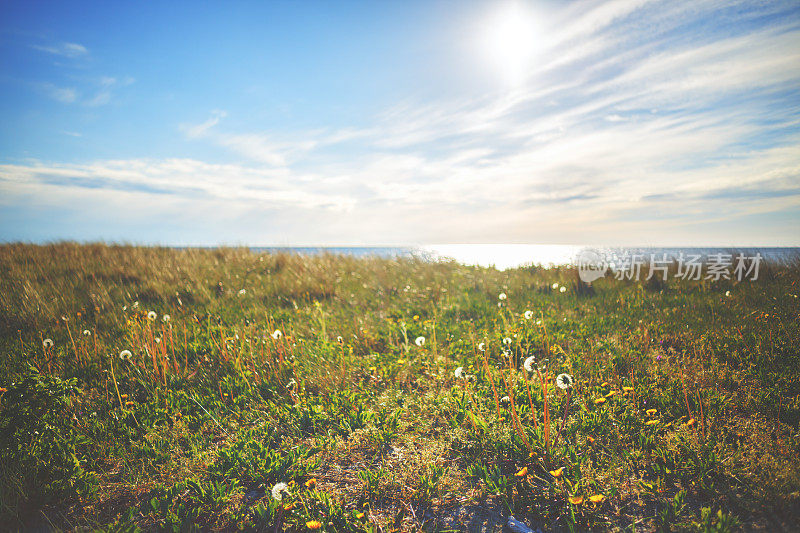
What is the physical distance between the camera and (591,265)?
29.2 ft

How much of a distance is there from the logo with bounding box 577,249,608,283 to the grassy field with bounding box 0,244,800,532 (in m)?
2.04

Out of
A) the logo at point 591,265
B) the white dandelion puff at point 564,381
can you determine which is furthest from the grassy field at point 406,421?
the logo at point 591,265

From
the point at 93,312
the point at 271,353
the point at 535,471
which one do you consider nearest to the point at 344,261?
the point at 93,312

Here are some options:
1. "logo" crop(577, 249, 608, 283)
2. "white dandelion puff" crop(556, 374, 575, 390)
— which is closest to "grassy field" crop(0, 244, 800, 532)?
"white dandelion puff" crop(556, 374, 575, 390)

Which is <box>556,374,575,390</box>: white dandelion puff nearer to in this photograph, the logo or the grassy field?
the grassy field

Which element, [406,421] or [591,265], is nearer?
[406,421]

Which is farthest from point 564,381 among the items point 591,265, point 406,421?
point 591,265

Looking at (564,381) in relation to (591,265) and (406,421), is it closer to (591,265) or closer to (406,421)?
(406,421)

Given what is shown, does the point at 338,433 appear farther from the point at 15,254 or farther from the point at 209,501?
the point at 15,254

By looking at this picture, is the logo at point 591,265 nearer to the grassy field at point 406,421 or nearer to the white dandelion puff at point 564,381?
the grassy field at point 406,421

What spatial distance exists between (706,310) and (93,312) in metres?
9.68

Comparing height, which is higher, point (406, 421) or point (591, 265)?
point (591, 265)

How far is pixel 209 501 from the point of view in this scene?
7.63ft

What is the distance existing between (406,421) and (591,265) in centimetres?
765
